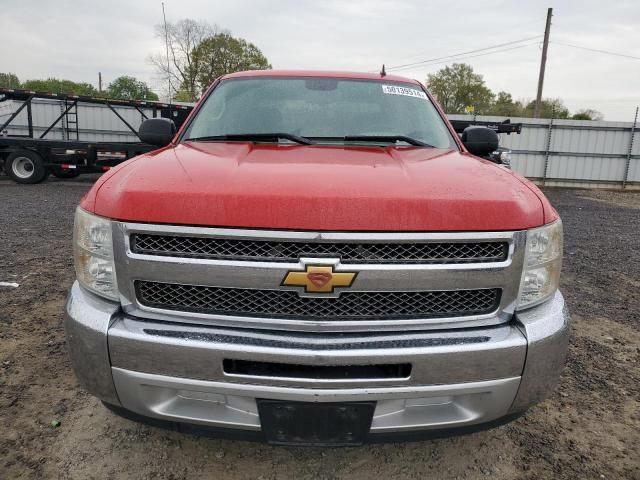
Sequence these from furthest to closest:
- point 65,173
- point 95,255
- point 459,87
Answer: point 459,87 → point 65,173 → point 95,255

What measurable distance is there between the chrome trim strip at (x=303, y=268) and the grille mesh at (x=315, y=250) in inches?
0.8

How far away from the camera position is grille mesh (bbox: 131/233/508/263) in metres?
1.76

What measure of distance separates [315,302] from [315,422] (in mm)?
432

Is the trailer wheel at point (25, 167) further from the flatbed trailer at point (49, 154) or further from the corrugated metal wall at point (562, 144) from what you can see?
the corrugated metal wall at point (562, 144)

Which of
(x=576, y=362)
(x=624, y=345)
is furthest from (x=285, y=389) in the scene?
(x=624, y=345)

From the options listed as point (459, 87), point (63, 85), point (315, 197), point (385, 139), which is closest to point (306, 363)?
point (315, 197)

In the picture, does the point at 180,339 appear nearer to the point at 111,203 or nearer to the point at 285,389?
the point at 285,389

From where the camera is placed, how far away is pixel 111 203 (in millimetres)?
1854

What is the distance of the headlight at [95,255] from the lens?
1872 mm

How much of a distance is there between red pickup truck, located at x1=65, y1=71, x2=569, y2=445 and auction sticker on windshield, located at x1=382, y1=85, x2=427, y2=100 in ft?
5.07

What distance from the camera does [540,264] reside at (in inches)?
76.4

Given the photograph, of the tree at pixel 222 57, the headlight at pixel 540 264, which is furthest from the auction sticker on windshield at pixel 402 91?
the tree at pixel 222 57

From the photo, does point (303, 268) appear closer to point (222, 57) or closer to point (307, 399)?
point (307, 399)

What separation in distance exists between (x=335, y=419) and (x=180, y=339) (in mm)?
630
